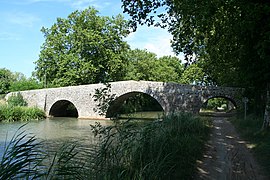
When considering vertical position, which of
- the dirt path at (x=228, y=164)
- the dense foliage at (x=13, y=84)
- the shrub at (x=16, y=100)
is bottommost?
the dirt path at (x=228, y=164)

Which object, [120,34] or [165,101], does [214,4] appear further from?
[120,34]

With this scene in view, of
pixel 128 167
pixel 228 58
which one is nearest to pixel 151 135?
pixel 128 167

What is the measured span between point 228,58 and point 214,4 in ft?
16.9

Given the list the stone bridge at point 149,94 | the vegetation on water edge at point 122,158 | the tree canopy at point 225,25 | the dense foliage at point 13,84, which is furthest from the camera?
the dense foliage at point 13,84

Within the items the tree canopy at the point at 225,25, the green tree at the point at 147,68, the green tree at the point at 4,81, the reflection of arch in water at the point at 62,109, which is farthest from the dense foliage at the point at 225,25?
the green tree at the point at 4,81

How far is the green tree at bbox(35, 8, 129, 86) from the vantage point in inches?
1215

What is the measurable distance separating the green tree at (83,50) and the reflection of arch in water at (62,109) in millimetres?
2053

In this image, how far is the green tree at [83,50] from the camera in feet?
101

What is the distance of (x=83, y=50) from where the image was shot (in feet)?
103

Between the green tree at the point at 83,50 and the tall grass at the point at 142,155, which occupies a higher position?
the green tree at the point at 83,50

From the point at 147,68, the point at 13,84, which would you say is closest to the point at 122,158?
the point at 147,68

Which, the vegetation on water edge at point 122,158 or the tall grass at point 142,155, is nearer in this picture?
the vegetation on water edge at point 122,158

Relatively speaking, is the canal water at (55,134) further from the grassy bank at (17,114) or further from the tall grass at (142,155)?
the grassy bank at (17,114)

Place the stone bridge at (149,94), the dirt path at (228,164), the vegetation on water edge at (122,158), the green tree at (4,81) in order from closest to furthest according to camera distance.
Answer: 1. the vegetation on water edge at (122,158)
2. the dirt path at (228,164)
3. the stone bridge at (149,94)
4. the green tree at (4,81)
